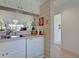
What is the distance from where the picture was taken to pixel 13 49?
242cm

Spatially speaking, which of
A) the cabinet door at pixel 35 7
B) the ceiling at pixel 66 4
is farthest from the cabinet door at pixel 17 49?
the ceiling at pixel 66 4

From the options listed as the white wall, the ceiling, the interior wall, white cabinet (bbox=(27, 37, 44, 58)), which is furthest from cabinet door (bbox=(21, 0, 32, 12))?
the white wall

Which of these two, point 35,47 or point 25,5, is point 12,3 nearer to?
point 25,5

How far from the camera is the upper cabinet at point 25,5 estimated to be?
251 cm

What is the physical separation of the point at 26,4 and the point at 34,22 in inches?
32.7

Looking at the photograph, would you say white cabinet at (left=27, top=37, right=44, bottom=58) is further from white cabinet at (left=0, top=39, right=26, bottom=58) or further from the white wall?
the white wall

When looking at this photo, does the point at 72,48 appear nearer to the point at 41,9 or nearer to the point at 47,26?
the point at 47,26

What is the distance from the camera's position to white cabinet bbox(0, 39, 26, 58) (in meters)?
2.21

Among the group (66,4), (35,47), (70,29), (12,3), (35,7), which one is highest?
(66,4)

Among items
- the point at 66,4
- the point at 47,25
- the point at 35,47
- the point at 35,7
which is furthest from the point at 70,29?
the point at 35,47

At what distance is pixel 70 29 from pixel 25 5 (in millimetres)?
2379

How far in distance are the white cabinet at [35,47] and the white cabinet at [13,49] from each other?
19 cm

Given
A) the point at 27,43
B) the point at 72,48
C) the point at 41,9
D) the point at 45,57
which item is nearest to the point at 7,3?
the point at 27,43

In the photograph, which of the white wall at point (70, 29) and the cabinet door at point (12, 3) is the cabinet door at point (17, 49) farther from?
the white wall at point (70, 29)
